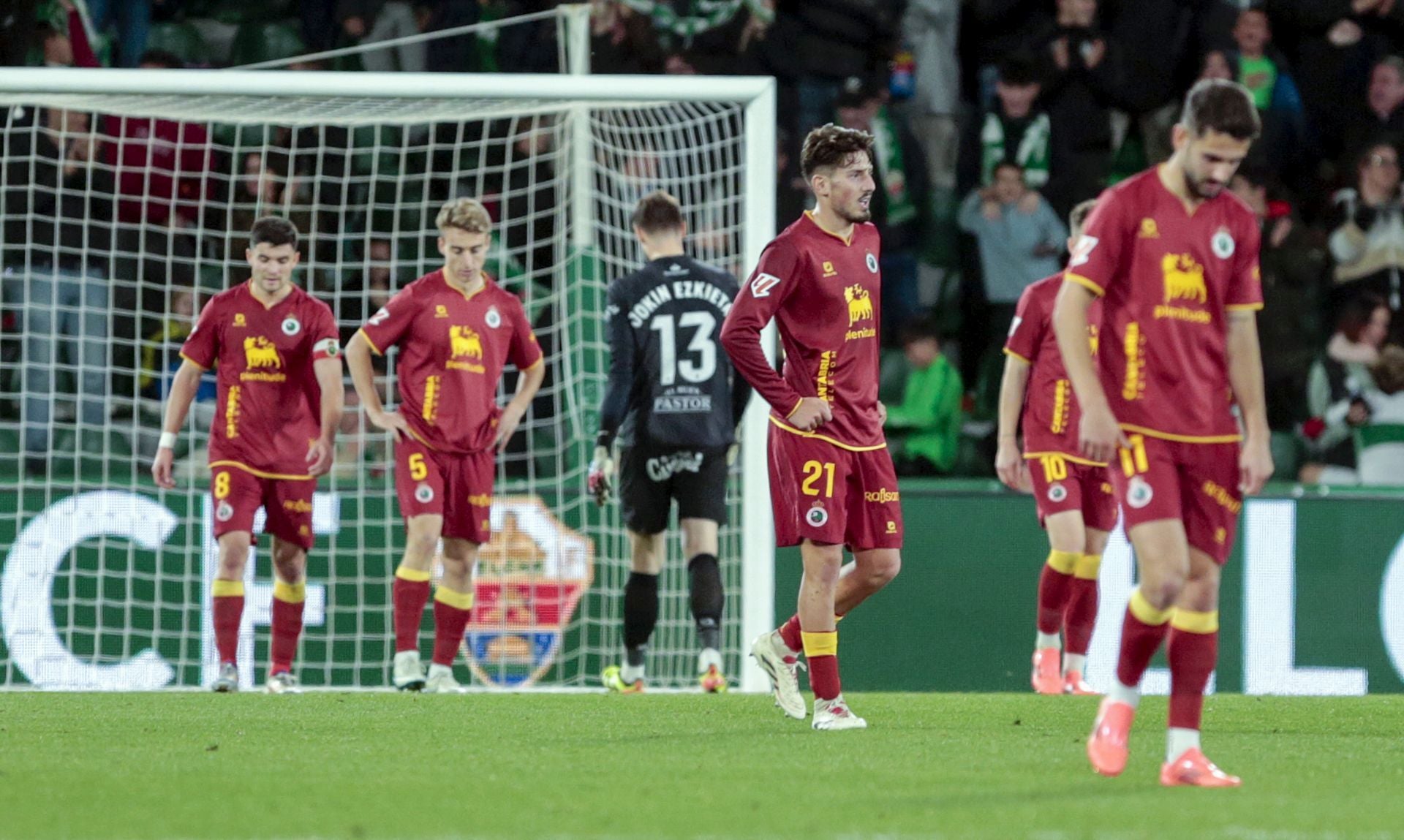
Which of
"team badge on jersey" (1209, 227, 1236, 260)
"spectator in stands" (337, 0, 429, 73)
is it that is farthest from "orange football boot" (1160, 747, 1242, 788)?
"spectator in stands" (337, 0, 429, 73)

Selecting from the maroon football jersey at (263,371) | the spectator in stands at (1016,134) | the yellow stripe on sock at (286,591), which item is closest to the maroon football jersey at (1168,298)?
the maroon football jersey at (263,371)

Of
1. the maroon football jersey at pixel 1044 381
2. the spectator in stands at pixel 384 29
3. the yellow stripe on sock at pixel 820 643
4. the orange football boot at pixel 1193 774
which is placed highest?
the spectator in stands at pixel 384 29

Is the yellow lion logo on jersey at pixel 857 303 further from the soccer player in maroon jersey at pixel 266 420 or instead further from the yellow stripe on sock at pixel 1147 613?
the soccer player in maroon jersey at pixel 266 420

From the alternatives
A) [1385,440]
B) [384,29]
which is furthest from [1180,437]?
[384,29]

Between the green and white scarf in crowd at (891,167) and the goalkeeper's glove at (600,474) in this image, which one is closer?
the goalkeeper's glove at (600,474)

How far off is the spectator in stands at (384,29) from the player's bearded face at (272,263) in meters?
4.65

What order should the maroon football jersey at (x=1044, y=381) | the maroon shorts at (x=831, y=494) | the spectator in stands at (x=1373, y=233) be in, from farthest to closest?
the spectator in stands at (x=1373, y=233) < the maroon football jersey at (x=1044, y=381) < the maroon shorts at (x=831, y=494)

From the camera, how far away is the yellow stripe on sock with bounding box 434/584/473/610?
9.34m

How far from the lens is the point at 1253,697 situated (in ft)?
29.5

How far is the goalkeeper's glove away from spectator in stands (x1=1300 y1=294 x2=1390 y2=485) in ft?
17.3

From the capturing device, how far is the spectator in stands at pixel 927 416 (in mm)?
12266

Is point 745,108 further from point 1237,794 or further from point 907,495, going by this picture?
point 1237,794

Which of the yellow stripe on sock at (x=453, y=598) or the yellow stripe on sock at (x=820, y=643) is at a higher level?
the yellow stripe on sock at (x=820, y=643)

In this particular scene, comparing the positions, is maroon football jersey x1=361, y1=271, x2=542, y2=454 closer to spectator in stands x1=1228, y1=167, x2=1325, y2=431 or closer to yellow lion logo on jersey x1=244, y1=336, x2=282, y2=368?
yellow lion logo on jersey x1=244, y1=336, x2=282, y2=368
